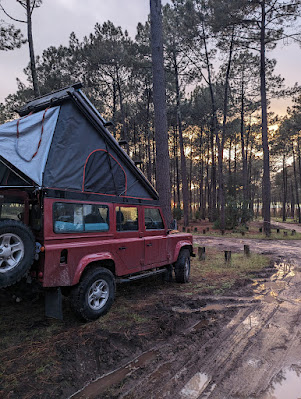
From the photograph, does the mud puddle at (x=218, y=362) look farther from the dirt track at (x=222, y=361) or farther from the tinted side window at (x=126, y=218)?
the tinted side window at (x=126, y=218)

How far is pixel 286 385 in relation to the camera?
2703mm

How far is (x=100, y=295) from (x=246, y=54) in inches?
972

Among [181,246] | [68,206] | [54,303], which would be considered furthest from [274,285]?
[68,206]

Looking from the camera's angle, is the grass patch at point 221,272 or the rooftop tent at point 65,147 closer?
the rooftop tent at point 65,147

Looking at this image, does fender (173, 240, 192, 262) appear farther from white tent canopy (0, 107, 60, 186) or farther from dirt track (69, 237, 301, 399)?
white tent canopy (0, 107, 60, 186)

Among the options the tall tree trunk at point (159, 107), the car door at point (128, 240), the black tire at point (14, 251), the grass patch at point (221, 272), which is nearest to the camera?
the black tire at point (14, 251)

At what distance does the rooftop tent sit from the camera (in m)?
3.78

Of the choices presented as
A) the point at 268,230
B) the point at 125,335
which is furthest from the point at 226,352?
the point at 268,230

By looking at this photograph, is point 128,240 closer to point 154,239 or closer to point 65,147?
point 154,239

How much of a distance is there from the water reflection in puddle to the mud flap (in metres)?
2.68

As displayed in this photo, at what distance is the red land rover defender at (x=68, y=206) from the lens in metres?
3.50

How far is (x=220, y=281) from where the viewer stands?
670cm

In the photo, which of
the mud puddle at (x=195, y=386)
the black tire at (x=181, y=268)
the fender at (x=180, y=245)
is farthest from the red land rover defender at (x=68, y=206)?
the mud puddle at (x=195, y=386)

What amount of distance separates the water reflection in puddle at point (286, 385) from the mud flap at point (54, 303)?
8.78 feet
